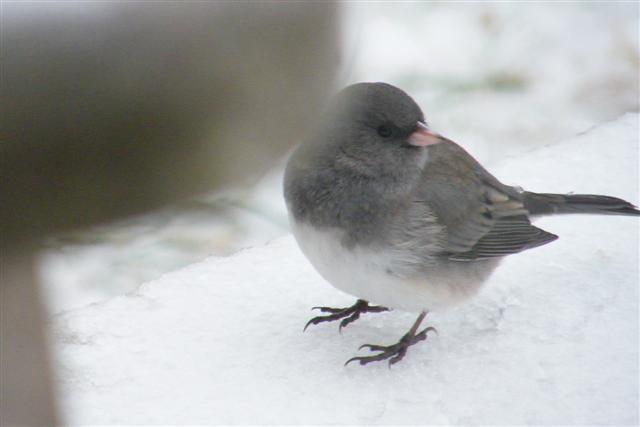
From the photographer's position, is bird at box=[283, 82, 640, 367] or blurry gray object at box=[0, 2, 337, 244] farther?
bird at box=[283, 82, 640, 367]

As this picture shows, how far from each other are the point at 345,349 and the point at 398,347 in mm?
102

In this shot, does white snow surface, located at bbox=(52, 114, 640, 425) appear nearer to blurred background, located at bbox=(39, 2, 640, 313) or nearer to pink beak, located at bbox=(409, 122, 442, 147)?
pink beak, located at bbox=(409, 122, 442, 147)

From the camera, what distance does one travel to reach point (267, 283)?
179 cm

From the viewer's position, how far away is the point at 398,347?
1575 mm

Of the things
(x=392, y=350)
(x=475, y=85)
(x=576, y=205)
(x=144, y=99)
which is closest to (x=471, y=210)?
(x=576, y=205)

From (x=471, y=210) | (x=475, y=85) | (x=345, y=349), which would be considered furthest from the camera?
(x=475, y=85)

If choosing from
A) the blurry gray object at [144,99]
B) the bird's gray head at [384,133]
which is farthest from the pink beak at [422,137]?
the blurry gray object at [144,99]

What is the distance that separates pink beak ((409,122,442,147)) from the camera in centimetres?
154

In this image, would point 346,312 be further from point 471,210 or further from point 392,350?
point 471,210

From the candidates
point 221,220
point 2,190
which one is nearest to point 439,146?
point 221,220

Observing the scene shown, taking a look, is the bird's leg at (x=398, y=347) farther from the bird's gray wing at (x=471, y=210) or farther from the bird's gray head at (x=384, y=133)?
the bird's gray head at (x=384, y=133)

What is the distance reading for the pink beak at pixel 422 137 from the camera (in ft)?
5.04

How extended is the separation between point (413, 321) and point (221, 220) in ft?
3.18

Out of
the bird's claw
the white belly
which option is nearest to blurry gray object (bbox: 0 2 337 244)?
the white belly
